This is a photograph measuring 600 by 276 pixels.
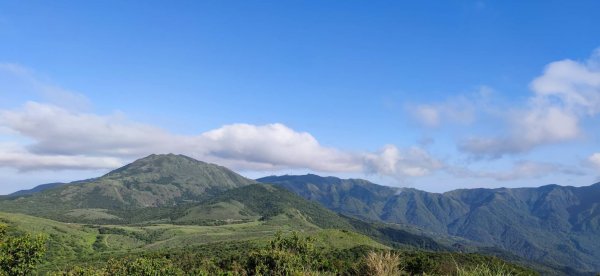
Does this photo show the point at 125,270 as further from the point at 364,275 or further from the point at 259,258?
the point at 364,275

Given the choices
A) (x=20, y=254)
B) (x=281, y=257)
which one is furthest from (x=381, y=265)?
(x=281, y=257)

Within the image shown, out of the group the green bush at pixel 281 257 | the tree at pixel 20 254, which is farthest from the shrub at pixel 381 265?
the tree at pixel 20 254

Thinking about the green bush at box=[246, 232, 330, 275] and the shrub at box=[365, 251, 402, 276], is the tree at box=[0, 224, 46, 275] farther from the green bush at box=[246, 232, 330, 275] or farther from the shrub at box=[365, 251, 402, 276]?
the shrub at box=[365, 251, 402, 276]

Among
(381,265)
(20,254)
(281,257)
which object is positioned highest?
(381,265)

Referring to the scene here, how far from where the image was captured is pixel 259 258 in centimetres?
9888

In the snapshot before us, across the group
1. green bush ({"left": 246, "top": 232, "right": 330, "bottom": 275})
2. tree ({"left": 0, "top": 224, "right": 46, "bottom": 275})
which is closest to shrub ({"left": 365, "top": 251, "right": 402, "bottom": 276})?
green bush ({"left": 246, "top": 232, "right": 330, "bottom": 275})

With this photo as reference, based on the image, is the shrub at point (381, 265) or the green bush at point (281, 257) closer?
the shrub at point (381, 265)

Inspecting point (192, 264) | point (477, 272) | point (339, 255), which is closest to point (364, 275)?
point (477, 272)

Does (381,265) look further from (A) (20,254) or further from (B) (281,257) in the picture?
(B) (281,257)

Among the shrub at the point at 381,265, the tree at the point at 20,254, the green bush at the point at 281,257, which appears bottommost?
the green bush at the point at 281,257

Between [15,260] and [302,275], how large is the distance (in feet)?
241

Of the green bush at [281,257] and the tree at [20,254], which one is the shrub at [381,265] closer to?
the green bush at [281,257]

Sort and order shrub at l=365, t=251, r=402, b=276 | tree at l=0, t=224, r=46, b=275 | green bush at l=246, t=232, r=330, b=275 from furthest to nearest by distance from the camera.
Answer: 1. green bush at l=246, t=232, r=330, b=275
2. tree at l=0, t=224, r=46, b=275
3. shrub at l=365, t=251, r=402, b=276

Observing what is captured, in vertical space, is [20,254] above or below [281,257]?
above
